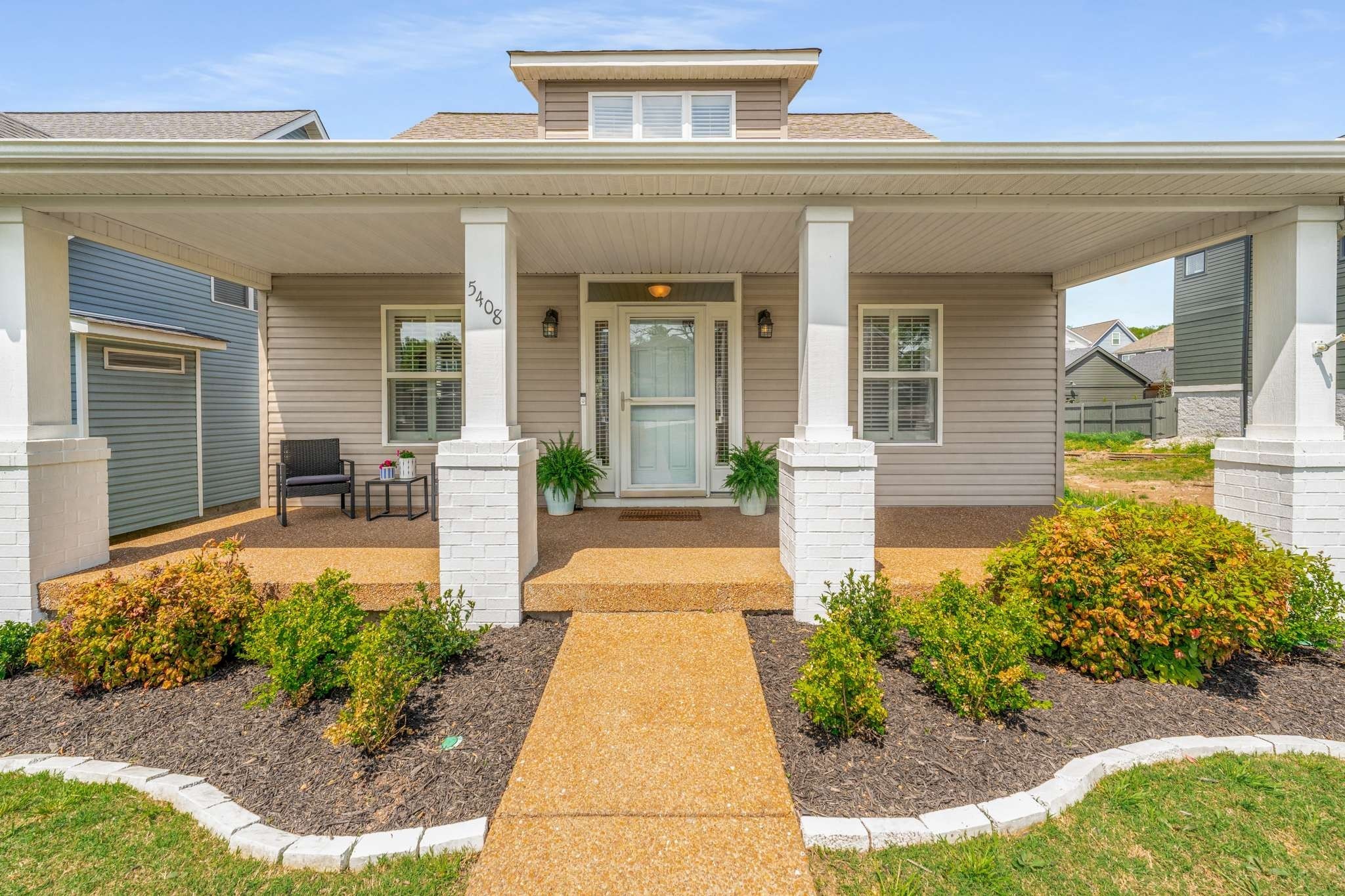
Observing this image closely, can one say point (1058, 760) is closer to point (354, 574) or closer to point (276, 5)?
point (354, 574)

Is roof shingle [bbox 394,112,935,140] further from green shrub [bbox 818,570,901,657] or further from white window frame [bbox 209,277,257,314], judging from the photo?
green shrub [bbox 818,570,901,657]

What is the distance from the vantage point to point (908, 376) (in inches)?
242

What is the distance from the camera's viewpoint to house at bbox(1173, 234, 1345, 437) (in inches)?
516

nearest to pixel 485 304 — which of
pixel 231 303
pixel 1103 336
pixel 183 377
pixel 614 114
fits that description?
pixel 614 114

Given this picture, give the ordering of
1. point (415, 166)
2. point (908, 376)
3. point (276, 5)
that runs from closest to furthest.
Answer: point (415, 166) < point (276, 5) < point (908, 376)

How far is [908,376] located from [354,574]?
5271 mm

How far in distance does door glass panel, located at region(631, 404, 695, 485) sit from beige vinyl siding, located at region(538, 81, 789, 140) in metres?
2.93

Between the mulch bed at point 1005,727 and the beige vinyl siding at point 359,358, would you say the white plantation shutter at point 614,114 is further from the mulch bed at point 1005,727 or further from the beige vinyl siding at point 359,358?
the mulch bed at point 1005,727

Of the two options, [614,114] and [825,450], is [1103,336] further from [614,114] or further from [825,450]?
[825,450]

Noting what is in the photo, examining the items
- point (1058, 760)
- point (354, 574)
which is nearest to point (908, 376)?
point (1058, 760)

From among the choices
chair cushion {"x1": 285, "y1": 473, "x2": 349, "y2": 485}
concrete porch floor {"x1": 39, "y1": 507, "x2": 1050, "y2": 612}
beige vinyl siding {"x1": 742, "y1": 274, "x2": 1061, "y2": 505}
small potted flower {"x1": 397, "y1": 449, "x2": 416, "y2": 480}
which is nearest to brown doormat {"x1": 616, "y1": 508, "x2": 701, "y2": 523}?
concrete porch floor {"x1": 39, "y1": 507, "x2": 1050, "y2": 612}

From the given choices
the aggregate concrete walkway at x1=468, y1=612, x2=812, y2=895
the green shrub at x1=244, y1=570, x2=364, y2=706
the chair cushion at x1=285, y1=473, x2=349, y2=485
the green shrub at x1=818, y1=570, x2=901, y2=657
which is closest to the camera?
the aggregate concrete walkway at x1=468, y1=612, x2=812, y2=895

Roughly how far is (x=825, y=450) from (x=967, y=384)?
11.2ft

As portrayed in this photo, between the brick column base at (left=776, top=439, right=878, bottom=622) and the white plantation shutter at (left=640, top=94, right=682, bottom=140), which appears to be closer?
the brick column base at (left=776, top=439, right=878, bottom=622)
